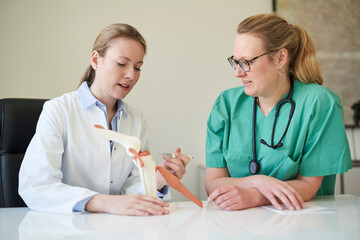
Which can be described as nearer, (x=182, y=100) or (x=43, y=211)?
(x=43, y=211)

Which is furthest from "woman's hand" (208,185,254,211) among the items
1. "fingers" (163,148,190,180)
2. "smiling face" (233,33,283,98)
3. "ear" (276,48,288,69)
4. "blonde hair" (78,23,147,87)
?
"blonde hair" (78,23,147,87)

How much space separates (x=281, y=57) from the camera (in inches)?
57.3

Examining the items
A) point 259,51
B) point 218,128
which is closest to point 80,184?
point 218,128

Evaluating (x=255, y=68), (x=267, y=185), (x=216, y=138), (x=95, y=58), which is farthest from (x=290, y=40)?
(x=95, y=58)

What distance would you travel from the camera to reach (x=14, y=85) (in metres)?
2.42

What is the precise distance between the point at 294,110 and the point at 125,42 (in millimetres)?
715

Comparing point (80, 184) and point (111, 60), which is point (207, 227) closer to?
point (80, 184)

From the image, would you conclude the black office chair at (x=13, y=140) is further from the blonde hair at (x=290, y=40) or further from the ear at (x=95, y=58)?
the blonde hair at (x=290, y=40)

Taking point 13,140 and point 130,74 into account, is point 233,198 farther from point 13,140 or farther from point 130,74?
point 13,140

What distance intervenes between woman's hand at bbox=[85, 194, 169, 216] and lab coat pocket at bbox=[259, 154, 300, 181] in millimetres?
486

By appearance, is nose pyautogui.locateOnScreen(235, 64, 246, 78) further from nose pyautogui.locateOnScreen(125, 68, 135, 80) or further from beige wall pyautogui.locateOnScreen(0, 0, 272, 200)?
beige wall pyautogui.locateOnScreen(0, 0, 272, 200)

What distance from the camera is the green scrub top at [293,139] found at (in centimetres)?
134

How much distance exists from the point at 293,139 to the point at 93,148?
76 centimetres

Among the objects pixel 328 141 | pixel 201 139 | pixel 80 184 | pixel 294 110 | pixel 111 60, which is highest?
pixel 111 60
